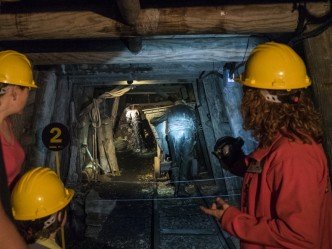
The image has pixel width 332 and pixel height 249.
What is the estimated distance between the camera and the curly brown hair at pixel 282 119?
2.13 m

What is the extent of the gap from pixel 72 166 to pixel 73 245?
244 cm

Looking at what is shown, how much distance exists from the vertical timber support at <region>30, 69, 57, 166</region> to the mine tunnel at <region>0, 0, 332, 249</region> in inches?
0.8

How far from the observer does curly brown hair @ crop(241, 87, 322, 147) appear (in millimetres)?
2135

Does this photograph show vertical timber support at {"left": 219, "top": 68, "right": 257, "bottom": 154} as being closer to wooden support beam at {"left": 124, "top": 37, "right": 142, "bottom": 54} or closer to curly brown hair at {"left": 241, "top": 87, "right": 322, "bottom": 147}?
wooden support beam at {"left": 124, "top": 37, "right": 142, "bottom": 54}

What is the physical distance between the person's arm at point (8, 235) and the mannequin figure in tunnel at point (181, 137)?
9.34m

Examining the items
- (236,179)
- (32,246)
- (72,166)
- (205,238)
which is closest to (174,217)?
(205,238)

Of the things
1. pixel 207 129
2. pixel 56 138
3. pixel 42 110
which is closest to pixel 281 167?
pixel 56 138

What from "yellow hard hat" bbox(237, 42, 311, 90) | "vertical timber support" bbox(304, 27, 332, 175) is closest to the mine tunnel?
"vertical timber support" bbox(304, 27, 332, 175)

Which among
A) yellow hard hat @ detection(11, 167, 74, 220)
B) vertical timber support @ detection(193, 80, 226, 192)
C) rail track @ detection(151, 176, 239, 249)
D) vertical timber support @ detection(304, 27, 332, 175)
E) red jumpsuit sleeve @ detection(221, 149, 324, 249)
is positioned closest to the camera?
red jumpsuit sleeve @ detection(221, 149, 324, 249)

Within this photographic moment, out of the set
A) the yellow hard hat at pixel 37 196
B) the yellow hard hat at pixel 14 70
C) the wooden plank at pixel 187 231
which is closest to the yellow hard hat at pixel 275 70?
the yellow hard hat at pixel 37 196

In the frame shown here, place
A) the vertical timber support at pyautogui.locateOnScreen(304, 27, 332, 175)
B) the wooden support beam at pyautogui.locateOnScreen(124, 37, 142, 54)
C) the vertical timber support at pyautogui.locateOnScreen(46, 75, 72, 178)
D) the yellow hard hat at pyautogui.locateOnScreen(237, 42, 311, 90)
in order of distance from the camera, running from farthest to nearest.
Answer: the vertical timber support at pyautogui.locateOnScreen(46, 75, 72, 178) < the wooden support beam at pyautogui.locateOnScreen(124, 37, 142, 54) < the vertical timber support at pyautogui.locateOnScreen(304, 27, 332, 175) < the yellow hard hat at pyautogui.locateOnScreen(237, 42, 311, 90)

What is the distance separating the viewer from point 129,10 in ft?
8.84

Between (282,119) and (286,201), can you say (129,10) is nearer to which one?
(282,119)

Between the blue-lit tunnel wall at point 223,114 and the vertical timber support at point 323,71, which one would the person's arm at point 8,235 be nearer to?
the vertical timber support at point 323,71
